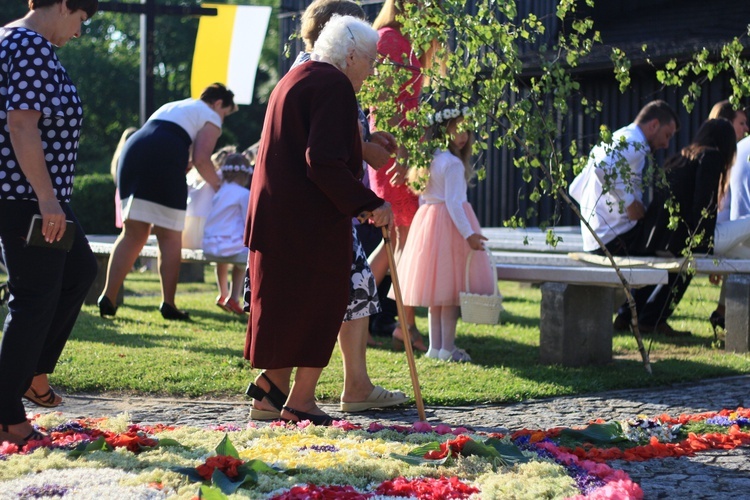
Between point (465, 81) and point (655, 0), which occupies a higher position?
point (655, 0)

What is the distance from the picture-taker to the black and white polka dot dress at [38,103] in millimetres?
4273

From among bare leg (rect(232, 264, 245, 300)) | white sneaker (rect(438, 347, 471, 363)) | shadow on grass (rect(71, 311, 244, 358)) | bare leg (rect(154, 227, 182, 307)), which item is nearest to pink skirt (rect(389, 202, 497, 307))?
white sneaker (rect(438, 347, 471, 363))

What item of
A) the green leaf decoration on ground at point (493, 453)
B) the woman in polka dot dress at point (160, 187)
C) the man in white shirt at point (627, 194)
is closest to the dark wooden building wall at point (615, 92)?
the man in white shirt at point (627, 194)

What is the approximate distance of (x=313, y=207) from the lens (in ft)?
16.3

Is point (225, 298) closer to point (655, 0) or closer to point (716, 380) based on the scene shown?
point (716, 380)

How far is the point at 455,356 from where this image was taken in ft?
23.9

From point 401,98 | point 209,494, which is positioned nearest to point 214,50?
point 401,98

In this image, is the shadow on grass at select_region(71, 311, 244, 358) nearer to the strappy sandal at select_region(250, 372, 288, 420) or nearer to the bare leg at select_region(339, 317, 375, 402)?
the bare leg at select_region(339, 317, 375, 402)

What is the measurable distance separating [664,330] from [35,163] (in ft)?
19.5

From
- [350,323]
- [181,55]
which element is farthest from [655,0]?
[181,55]

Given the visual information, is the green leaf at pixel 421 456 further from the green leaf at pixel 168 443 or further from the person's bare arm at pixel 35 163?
the person's bare arm at pixel 35 163

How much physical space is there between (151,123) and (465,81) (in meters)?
Answer: 3.51

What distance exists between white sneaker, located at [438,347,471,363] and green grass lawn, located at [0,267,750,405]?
0.10 metres

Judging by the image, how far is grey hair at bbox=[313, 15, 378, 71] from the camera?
5.06m
